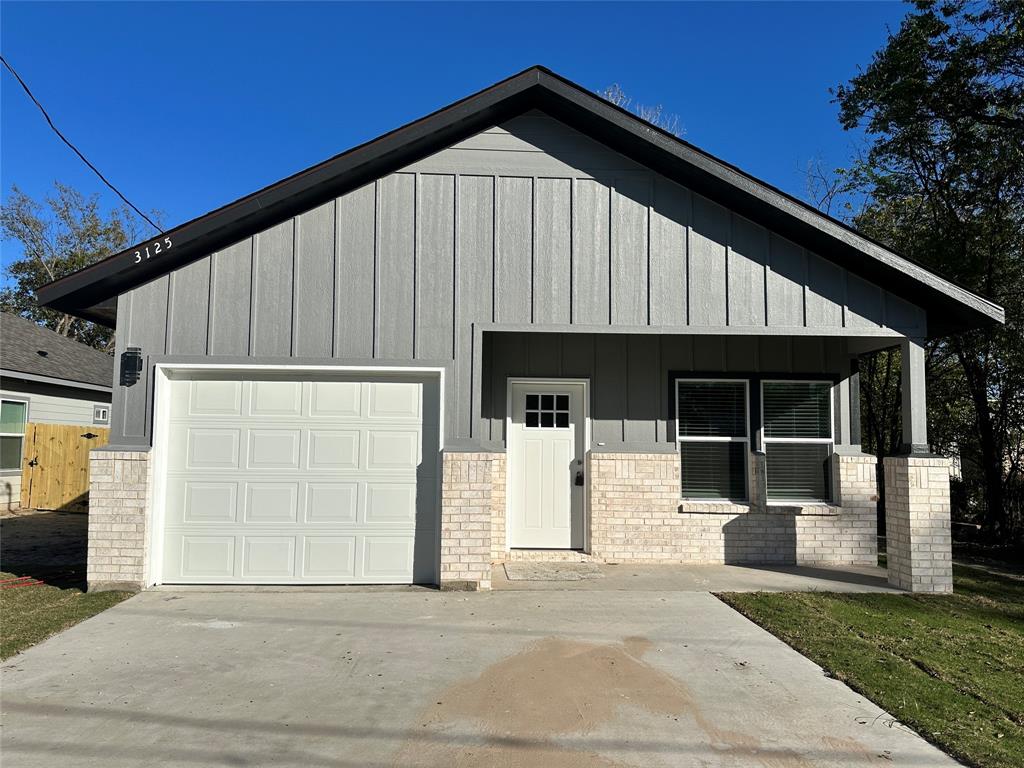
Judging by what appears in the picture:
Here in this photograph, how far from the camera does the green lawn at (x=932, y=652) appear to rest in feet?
13.0

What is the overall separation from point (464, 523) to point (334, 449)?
5.56ft

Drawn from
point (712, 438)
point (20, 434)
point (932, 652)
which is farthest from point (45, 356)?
point (932, 652)

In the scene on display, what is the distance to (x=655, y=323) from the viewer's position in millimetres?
7402

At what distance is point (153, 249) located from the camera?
6855 millimetres

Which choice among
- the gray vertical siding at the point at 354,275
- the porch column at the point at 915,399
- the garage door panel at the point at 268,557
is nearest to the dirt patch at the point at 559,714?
the garage door panel at the point at 268,557

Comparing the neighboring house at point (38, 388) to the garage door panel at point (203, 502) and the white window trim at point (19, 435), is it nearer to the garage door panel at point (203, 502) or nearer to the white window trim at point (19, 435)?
the white window trim at point (19, 435)

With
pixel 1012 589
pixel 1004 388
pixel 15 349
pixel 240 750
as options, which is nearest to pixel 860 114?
pixel 1004 388

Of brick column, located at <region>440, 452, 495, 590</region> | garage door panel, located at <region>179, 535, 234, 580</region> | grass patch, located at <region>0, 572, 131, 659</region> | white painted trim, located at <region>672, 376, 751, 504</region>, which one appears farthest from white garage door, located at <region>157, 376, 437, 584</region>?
white painted trim, located at <region>672, 376, 751, 504</region>

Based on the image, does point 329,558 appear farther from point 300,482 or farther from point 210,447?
point 210,447

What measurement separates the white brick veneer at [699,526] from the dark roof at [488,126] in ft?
10.4

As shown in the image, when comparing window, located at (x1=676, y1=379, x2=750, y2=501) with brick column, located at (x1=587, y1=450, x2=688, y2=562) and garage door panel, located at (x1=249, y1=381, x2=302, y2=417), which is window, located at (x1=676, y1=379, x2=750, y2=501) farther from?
garage door panel, located at (x1=249, y1=381, x2=302, y2=417)

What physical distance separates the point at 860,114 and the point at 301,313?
11572 mm

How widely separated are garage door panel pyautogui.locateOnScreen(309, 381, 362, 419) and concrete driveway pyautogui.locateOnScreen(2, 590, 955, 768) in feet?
6.82

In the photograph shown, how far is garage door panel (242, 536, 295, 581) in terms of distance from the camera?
7.22 metres
